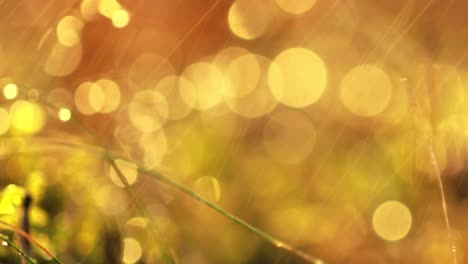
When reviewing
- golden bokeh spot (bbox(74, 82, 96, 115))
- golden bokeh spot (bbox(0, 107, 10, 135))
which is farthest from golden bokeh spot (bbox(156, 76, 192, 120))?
golden bokeh spot (bbox(0, 107, 10, 135))

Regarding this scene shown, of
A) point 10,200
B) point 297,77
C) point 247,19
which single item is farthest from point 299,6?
point 10,200

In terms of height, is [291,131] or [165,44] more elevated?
[165,44]

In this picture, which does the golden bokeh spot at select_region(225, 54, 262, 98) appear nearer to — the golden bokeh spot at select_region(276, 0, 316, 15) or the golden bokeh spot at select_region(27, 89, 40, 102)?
the golden bokeh spot at select_region(276, 0, 316, 15)

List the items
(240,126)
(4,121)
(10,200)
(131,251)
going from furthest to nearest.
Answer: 1. (240,126)
2. (4,121)
3. (131,251)
4. (10,200)

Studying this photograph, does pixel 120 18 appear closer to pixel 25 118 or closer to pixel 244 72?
pixel 244 72

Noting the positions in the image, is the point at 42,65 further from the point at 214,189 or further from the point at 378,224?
the point at 378,224

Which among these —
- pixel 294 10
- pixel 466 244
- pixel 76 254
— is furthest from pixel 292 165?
pixel 76 254

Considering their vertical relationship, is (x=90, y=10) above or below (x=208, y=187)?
above
